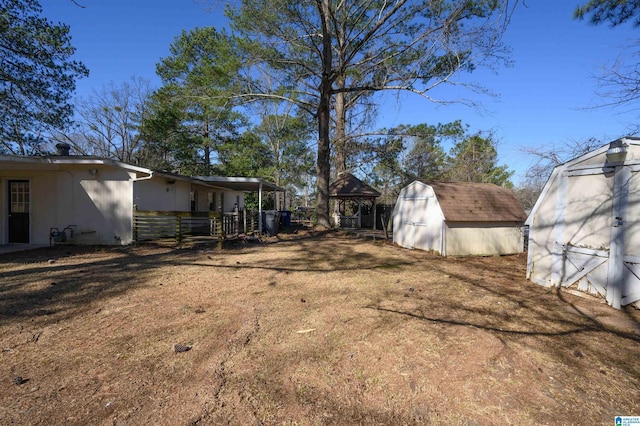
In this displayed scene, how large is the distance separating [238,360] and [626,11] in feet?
34.4

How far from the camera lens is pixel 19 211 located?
10312mm

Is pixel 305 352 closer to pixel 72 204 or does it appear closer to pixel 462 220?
pixel 462 220

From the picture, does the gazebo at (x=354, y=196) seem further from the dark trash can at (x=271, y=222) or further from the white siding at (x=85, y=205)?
the white siding at (x=85, y=205)

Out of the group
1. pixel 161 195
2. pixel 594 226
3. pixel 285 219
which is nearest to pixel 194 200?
pixel 161 195

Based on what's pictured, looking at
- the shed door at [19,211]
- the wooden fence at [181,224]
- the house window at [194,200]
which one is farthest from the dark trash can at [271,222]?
the shed door at [19,211]

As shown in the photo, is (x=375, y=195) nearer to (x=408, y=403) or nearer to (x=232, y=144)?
(x=232, y=144)

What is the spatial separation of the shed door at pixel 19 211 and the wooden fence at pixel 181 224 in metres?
3.63

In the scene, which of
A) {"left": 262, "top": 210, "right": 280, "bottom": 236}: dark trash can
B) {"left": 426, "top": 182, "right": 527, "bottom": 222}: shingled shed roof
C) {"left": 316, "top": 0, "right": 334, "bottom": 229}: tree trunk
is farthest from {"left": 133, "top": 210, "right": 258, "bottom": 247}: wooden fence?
{"left": 426, "top": 182, "right": 527, "bottom": 222}: shingled shed roof

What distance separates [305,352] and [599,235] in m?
5.55

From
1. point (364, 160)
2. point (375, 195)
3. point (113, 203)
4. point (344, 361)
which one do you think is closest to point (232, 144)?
point (364, 160)

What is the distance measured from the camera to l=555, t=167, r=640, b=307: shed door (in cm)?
493

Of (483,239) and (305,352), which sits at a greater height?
(483,239)

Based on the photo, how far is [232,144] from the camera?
949 inches

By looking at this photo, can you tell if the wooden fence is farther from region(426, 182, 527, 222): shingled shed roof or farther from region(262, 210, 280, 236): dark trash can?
region(426, 182, 527, 222): shingled shed roof
